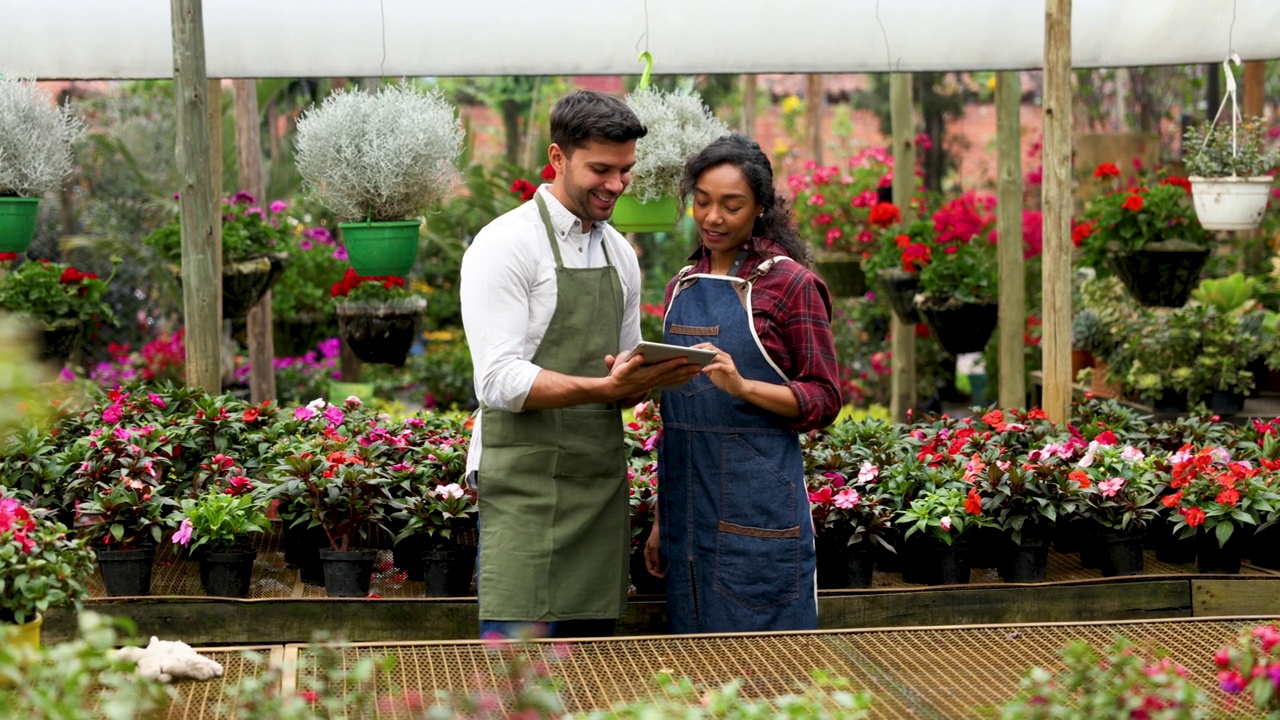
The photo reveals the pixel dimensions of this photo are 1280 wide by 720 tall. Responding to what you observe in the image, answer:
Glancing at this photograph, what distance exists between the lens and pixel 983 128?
16.6 m

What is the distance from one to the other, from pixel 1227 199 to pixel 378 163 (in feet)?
9.66

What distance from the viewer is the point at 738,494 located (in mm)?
2779

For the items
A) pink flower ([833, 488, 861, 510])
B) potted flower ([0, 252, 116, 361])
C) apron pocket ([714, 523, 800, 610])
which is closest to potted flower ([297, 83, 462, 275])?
potted flower ([0, 252, 116, 361])

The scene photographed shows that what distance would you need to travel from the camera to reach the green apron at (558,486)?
269 cm

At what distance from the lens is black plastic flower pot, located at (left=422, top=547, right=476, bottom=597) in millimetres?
3383

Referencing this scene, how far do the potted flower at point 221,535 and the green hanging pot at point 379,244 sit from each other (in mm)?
Answer: 1286

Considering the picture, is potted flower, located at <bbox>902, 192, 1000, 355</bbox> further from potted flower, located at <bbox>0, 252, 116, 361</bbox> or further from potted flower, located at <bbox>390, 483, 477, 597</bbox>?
potted flower, located at <bbox>0, 252, 116, 361</bbox>

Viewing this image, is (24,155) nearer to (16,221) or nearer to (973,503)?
(16,221)

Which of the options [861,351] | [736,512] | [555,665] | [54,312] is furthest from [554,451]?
[861,351]

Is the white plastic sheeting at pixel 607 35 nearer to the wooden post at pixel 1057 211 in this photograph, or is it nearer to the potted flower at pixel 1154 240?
the potted flower at pixel 1154 240

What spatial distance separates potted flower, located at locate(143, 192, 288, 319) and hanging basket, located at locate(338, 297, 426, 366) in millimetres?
500

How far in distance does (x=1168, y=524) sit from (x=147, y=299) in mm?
8439

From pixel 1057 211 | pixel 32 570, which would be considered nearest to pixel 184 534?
pixel 32 570

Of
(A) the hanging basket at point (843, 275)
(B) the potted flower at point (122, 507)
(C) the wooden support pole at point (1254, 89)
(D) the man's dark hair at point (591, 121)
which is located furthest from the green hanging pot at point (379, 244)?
(C) the wooden support pole at point (1254, 89)
